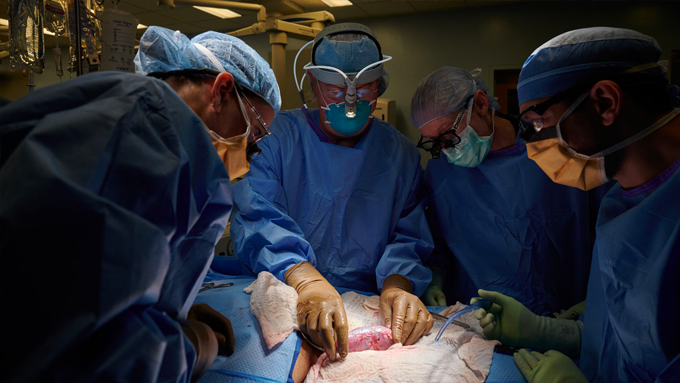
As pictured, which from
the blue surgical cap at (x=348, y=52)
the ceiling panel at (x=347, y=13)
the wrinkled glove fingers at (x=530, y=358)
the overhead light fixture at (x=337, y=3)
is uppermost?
the overhead light fixture at (x=337, y=3)

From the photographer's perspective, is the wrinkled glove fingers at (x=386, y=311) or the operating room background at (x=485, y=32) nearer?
the wrinkled glove fingers at (x=386, y=311)

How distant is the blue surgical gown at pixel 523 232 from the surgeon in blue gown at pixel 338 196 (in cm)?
26

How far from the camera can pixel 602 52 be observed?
1.20m

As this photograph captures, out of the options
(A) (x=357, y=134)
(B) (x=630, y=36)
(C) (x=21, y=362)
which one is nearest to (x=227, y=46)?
(A) (x=357, y=134)

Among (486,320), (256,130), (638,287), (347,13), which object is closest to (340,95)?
(256,130)

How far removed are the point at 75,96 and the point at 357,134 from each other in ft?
4.99

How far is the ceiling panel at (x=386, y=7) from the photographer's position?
566 cm

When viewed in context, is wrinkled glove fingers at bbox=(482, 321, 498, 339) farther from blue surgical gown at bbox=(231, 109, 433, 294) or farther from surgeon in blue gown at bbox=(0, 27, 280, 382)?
surgeon in blue gown at bbox=(0, 27, 280, 382)

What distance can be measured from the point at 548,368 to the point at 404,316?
0.51 m

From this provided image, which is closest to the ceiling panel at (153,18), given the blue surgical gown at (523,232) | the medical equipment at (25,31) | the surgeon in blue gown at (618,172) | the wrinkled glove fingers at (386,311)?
the medical equipment at (25,31)

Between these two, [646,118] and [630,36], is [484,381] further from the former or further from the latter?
[630,36]

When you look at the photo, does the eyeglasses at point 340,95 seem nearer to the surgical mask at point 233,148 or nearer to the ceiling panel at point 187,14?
the surgical mask at point 233,148

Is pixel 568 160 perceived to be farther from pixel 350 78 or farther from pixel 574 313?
pixel 350 78

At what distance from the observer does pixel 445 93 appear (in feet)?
6.50
